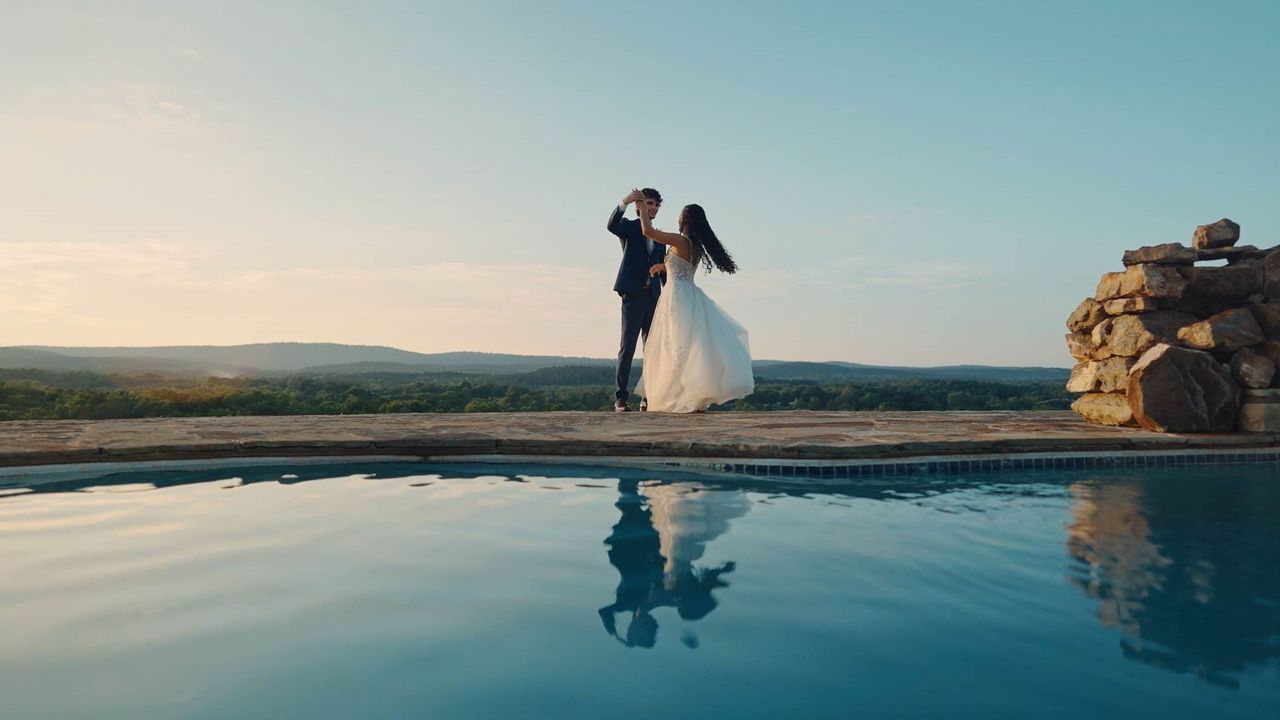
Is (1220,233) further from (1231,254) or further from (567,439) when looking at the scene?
(567,439)

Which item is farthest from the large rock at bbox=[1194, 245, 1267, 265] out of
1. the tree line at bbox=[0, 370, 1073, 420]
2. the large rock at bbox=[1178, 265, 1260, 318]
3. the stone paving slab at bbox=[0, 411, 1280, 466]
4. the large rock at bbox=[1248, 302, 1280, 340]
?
the tree line at bbox=[0, 370, 1073, 420]

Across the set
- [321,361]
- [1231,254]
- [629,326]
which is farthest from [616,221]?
[321,361]

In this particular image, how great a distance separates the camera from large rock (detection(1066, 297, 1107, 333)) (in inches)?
319

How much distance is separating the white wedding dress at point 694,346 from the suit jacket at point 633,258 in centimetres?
28

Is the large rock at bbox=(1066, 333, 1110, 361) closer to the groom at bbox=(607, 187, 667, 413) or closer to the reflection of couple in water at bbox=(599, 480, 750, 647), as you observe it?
the groom at bbox=(607, 187, 667, 413)

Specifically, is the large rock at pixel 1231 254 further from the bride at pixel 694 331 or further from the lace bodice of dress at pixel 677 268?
the lace bodice of dress at pixel 677 268

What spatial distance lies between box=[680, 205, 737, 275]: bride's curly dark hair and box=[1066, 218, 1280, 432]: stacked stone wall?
3956mm

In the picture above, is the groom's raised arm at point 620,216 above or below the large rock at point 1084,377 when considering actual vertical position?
above

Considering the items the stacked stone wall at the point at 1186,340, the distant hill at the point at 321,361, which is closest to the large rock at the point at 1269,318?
the stacked stone wall at the point at 1186,340

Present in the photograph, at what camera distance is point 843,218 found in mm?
17141

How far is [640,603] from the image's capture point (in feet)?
10.5

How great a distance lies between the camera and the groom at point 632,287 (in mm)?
9430

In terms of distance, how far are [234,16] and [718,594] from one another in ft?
38.7

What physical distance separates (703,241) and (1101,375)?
4482 mm
